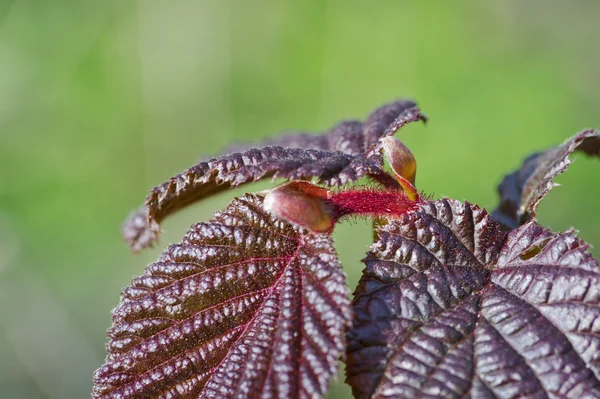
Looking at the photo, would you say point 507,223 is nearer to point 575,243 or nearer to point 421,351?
point 575,243

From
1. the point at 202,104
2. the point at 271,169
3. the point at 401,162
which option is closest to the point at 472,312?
the point at 401,162

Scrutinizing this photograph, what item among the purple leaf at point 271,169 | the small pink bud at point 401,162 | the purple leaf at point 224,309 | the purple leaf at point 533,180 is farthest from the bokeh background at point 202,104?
the purple leaf at point 224,309

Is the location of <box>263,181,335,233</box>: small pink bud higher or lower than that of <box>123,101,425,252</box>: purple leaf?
lower

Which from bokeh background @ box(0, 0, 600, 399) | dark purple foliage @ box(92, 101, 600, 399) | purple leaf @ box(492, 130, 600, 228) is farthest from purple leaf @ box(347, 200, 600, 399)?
bokeh background @ box(0, 0, 600, 399)

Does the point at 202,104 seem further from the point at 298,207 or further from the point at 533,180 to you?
the point at 298,207

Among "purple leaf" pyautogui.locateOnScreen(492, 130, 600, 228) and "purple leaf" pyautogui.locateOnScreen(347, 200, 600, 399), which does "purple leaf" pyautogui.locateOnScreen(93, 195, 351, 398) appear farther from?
"purple leaf" pyautogui.locateOnScreen(492, 130, 600, 228)

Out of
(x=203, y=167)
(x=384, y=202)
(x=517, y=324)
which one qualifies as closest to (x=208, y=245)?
(x=203, y=167)
